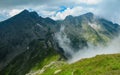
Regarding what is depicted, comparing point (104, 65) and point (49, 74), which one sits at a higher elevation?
point (104, 65)

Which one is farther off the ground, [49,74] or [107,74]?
[107,74]

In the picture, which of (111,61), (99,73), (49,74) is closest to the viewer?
(99,73)

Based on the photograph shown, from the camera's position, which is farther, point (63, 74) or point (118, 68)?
point (63, 74)

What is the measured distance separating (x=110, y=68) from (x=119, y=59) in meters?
5.66

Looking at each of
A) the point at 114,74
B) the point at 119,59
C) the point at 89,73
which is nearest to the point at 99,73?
the point at 89,73

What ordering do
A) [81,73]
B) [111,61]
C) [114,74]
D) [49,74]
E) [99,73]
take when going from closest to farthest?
[114,74] → [99,73] → [81,73] → [111,61] → [49,74]

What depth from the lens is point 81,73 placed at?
1944 inches

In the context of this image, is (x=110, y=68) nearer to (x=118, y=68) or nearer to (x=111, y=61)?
(x=118, y=68)

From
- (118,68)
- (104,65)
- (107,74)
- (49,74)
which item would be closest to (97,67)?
(104,65)

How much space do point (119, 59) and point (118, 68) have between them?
225 inches

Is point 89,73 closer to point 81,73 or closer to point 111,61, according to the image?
point 81,73

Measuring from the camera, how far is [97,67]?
2053 inches

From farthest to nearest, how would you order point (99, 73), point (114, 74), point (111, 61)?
point (111, 61), point (99, 73), point (114, 74)

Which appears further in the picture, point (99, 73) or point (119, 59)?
point (119, 59)
